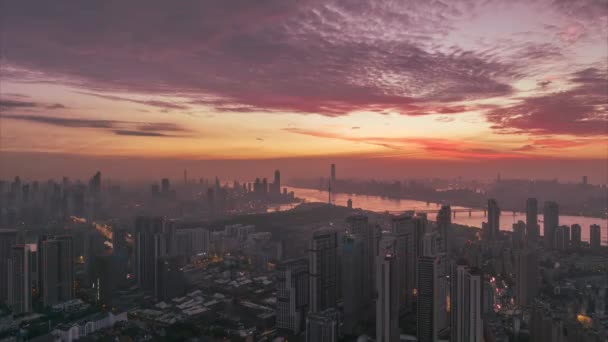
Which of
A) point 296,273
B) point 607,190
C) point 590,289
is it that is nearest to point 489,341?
point 296,273

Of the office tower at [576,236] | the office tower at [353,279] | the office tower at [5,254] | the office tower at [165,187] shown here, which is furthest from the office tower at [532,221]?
the office tower at [165,187]

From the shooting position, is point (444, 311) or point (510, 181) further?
point (510, 181)

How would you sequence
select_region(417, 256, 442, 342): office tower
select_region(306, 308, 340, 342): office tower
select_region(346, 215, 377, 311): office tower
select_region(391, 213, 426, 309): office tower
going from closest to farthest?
select_region(306, 308, 340, 342): office tower, select_region(417, 256, 442, 342): office tower, select_region(391, 213, 426, 309): office tower, select_region(346, 215, 377, 311): office tower

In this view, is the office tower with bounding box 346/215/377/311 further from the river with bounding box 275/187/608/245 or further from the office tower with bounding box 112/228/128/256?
the river with bounding box 275/187/608/245

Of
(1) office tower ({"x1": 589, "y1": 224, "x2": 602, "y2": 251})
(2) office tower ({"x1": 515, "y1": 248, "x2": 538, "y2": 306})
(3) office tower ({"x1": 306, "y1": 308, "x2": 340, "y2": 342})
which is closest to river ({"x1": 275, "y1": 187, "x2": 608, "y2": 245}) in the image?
(1) office tower ({"x1": 589, "y1": 224, "x2": 602, "y2": 251})

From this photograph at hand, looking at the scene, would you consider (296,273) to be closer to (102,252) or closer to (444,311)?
(444,311)
